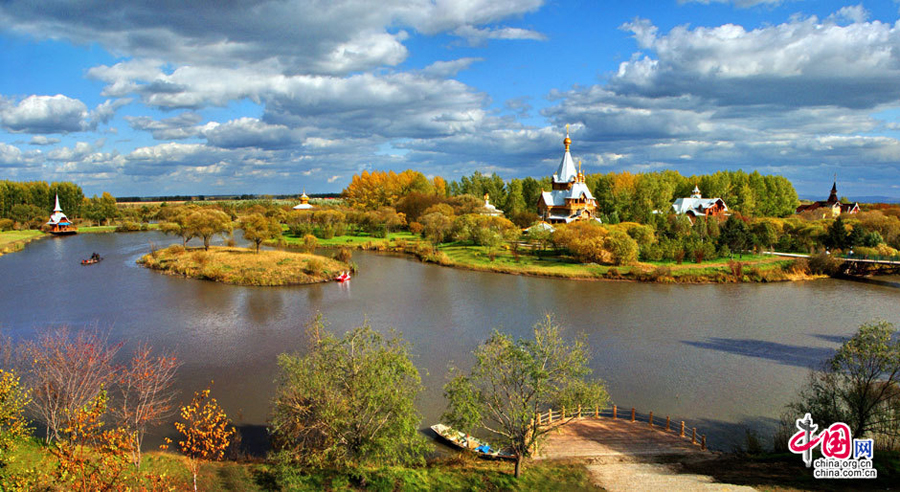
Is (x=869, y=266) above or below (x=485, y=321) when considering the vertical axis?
above

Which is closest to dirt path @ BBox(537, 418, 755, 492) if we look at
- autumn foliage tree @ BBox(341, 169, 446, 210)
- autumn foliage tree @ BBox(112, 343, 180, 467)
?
autumn foliage tree @ BBox(112, 343, 180, 467)

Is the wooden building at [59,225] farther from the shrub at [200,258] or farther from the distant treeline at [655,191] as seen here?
the distant treeline at [655,191]

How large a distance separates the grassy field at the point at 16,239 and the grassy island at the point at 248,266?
2194cm

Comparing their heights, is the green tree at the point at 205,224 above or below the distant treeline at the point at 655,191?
below

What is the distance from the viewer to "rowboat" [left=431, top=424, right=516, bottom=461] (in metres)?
13.3

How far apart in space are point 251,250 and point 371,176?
50.7 meters

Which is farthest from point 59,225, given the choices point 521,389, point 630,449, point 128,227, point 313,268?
point 630,449

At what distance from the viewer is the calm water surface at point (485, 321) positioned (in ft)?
57.9

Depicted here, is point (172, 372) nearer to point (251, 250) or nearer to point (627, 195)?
point (251, 250)

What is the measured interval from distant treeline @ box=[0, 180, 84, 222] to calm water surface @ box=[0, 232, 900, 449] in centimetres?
4515

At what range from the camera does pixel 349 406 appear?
1109cm

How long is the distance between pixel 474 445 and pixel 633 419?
512 centimetres

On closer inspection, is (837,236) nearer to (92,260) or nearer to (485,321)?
(485,321)

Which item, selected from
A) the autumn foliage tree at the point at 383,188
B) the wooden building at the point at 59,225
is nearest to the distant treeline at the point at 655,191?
the autumn foliage tree at the point at 383,188
